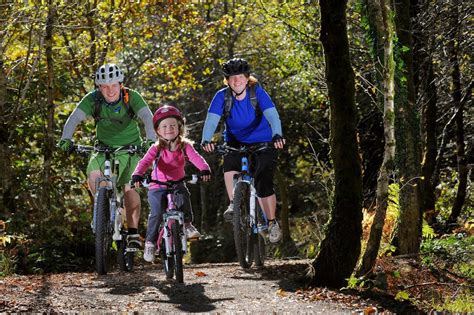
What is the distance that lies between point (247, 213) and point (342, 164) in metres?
2.27

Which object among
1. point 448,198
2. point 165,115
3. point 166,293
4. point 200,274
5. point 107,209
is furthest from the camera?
point 448,198

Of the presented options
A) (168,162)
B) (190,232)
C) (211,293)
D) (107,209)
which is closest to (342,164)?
(211,293)

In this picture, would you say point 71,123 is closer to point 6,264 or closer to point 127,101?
point 127,101

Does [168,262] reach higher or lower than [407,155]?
lower

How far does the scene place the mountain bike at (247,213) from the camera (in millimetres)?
9977

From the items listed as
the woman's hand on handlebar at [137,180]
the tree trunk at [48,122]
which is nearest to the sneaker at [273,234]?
the woman's hand on handlebar at [137,180]

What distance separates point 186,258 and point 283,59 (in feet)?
26.3

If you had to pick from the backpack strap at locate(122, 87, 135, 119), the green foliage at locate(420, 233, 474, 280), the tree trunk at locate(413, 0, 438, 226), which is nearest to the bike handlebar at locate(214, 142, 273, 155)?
the backpack strap at locate(122, 87, 135, 119)

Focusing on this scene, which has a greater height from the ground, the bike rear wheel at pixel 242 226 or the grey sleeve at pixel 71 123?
the grey sleeve at pixel 71 123

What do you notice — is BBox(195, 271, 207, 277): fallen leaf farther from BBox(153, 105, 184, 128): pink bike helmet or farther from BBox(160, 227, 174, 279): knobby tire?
BBox(153, 105, 184, 128): pink bike helmet

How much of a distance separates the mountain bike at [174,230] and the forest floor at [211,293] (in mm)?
282

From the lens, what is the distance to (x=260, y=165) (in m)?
10.2

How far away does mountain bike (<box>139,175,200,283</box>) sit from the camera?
877 cm

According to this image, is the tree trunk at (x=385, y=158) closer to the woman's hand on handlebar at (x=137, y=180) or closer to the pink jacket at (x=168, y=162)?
the pink jacket at (x=168, y=162)
